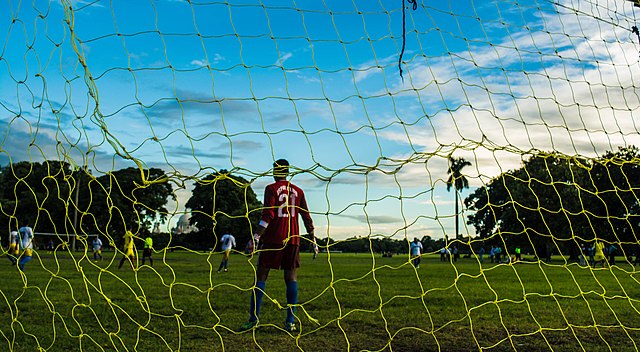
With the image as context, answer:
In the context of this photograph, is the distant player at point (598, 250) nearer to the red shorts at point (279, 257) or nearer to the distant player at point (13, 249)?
the red shorts at point (279, 257)

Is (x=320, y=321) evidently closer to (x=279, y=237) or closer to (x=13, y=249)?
(x=279, y=237)

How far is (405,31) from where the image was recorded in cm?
532

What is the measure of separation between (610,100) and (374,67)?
2.72 metres

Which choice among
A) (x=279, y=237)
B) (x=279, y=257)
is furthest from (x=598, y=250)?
(x=279, y=237)

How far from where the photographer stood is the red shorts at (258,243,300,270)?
18.4 feet

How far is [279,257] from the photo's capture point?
5.66 meters

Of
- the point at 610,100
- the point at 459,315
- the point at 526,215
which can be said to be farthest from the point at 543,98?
the point at 526,215

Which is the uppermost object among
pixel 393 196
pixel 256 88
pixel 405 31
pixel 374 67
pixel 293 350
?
pixel 405 31

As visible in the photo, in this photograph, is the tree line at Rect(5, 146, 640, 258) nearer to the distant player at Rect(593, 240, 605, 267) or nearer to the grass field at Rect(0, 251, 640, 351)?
the distant player at Rect(593, 240, 605, 267)

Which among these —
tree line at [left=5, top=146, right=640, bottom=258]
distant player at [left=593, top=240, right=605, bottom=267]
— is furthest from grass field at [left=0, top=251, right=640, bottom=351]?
tree line at [left=5, top=146, right=640, bottom=258]

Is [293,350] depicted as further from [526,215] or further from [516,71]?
[526,215]

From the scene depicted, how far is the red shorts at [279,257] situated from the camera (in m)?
5.59

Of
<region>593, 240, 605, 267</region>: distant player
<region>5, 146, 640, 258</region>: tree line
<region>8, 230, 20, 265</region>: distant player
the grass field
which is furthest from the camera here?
<region>593, 240, 605, 267</region>: distant player

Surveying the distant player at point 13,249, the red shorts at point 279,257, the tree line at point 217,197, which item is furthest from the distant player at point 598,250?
the distant player at point 13,249
